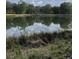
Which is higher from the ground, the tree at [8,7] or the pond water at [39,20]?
the tree at [8,7]

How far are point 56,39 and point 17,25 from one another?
457 mm

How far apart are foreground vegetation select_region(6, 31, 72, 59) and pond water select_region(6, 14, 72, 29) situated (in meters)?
0.13

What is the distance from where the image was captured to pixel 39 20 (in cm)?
157

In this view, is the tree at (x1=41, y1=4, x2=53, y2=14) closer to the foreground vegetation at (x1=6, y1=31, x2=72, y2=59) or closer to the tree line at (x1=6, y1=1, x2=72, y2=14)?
the tree line at (x1=6, y1=1, x2=72, y2=14)

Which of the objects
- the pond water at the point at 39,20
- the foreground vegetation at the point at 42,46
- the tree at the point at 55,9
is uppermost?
the tree at the point at 55,9

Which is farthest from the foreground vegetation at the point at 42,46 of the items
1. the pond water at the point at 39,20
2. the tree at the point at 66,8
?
the tree at the point at 66,8

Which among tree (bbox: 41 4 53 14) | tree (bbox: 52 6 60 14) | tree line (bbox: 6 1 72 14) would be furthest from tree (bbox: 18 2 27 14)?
tree (bbox: 52 6 60 14)

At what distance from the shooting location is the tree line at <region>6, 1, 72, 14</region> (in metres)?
1.55

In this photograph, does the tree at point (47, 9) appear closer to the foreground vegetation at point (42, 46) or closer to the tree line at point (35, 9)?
the tree line at point (35, 9)

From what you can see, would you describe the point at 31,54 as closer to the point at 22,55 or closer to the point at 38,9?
the point at 22,55

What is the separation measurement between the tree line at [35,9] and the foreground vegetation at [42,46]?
25cm

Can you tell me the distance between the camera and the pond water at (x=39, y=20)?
155 centimetres
